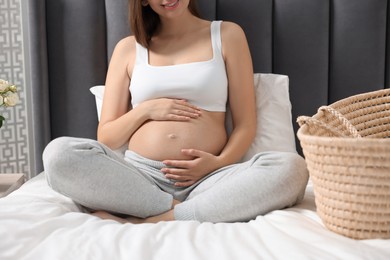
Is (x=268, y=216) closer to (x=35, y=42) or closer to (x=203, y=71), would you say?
(x=203, y=71)

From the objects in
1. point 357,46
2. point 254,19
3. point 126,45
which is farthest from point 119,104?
point 357,46

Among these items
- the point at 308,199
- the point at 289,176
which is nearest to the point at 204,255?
the point at 289,176

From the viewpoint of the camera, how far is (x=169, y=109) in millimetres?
1622

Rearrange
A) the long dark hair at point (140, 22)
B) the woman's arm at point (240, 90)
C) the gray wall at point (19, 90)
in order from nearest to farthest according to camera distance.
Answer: the woman's arm at point (240, 90) < the long dark hair at point (140, 22) < the gray wall at point (19, 90)

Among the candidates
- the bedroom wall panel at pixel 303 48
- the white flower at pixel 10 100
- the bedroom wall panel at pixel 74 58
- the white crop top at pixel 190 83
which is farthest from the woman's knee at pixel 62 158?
the bedroom wall panel at pixel 303 48

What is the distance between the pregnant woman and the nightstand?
393 mm

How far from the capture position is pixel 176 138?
1.59 meters

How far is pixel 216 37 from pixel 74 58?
1.74ft

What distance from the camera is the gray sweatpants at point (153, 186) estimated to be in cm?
133

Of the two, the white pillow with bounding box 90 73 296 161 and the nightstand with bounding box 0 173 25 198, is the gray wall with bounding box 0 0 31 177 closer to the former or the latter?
the nightstand with bounding box 0 173 25 198

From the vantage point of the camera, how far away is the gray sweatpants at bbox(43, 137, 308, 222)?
4.36 feet

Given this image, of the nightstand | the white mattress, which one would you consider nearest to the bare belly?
the white mattress

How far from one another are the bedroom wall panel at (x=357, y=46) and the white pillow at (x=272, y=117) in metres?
0.32

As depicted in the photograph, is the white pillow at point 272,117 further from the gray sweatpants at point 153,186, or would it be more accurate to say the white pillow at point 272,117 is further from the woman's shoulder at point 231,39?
the gray sweatpants at point 153,186
